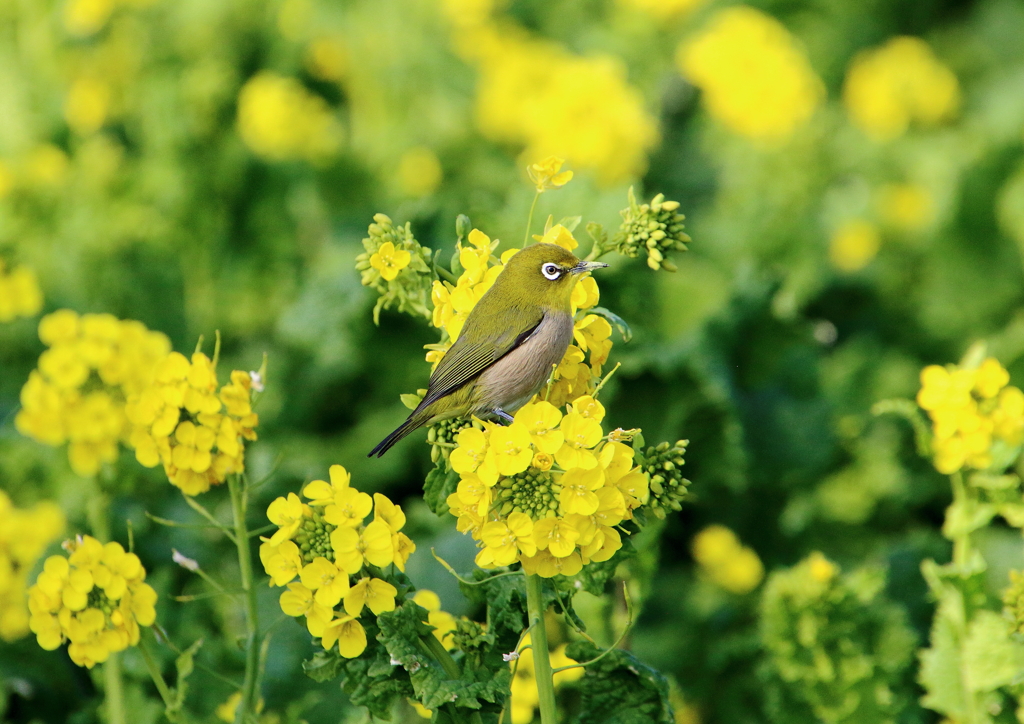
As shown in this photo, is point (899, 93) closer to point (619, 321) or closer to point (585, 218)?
point (585, 218)

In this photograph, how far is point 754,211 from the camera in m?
4.32

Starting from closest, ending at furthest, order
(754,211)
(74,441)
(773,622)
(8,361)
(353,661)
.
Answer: (353,661) < (74,441) < (773,622) < (8,361) < (754,211)

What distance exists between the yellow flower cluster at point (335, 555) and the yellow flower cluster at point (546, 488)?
0.43ft

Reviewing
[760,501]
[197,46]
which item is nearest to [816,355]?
[760,501]

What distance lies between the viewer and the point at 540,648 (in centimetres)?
158

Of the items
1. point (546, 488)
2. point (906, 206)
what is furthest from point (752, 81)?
point (546, 488)

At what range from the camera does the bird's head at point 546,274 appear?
62.0 inches

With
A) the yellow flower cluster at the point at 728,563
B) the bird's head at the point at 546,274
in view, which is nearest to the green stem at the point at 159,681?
the bird's head at the point at 546,274

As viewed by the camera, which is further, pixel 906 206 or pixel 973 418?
pixel 906 206

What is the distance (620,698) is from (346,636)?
1.69 feet

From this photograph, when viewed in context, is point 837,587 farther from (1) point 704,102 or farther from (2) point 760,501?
(1) point 704,102

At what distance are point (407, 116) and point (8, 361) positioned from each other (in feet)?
7.11

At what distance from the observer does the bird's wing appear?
158 cm

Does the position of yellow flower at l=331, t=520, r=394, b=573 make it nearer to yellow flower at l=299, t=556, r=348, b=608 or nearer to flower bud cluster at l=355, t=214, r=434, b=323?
yellow flower at l=299, t=556, r=348, b=608
